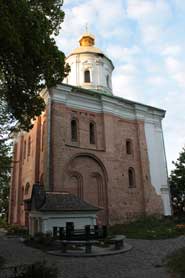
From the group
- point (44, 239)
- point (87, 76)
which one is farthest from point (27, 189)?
point (87, 76)

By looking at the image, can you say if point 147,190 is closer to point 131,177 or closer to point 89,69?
point 131,177

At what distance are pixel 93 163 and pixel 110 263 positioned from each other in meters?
13.0

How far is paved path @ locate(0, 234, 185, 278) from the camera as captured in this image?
8141mm

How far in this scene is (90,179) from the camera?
2203 centimetres

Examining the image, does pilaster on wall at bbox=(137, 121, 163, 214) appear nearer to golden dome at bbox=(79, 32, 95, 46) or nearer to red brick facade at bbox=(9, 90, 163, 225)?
red brick facade at bbox=(9, 90, 163, 225)

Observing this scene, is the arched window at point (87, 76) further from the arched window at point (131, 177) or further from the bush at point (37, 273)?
the bush at point (37, 273)

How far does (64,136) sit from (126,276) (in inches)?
576

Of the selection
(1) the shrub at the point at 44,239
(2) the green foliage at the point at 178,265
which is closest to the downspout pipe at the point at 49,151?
(1) the shrub at the point at 44,239

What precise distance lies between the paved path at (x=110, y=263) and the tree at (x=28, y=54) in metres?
5.80

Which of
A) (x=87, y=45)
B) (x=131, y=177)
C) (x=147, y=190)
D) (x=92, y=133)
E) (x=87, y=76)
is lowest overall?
(x=147, y=190)

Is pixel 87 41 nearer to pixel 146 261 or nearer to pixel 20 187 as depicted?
pixel 20 187

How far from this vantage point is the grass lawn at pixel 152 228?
17125 millimetres

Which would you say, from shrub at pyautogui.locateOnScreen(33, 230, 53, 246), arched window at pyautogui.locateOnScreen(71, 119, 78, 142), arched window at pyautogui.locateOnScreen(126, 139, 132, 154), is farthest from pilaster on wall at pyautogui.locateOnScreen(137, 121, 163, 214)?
shrub at pyautogui.locateOnScreen(33, 230, 53, 246)

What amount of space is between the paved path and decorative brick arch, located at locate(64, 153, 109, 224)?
8360 mm
